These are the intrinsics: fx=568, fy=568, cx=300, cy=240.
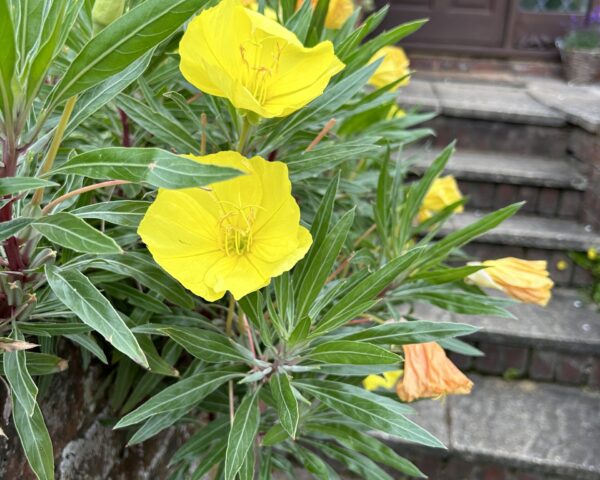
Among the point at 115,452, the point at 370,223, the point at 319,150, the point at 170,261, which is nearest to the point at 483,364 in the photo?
the point at 370,223

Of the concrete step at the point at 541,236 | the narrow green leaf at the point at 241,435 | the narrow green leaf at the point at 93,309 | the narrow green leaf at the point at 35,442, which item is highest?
the narrow green leaf at the point at 93,309

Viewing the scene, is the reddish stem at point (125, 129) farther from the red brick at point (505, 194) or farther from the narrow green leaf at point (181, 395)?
the red brick at point (505, 194)

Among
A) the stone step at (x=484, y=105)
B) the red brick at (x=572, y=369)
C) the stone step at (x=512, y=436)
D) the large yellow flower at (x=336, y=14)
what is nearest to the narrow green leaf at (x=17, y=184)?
the large yellow flower at (x=336, y=14)

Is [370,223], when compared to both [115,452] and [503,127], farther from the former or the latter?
[503,127]

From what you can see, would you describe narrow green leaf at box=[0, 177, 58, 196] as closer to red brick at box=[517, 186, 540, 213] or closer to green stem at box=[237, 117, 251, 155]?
green stem at box=[237, 117, 251, 155]

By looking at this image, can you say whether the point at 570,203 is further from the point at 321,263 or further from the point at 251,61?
the point at 251,61

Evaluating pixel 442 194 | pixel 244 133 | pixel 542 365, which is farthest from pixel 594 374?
pixel 244 133
